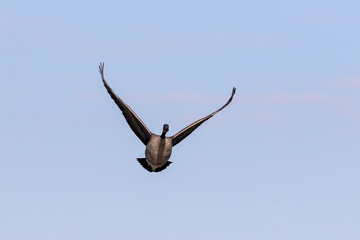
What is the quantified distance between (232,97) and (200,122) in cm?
308

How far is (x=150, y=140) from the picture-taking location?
137m

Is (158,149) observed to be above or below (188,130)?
below

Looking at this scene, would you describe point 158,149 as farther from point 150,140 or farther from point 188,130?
point 188,130

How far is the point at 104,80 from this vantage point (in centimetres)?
13650

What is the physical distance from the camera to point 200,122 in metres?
140

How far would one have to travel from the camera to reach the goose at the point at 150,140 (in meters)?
136

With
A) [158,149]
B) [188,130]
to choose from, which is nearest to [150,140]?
[158,149]

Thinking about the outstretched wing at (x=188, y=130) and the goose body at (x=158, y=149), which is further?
the outstretched wing at (x=188, y=130)

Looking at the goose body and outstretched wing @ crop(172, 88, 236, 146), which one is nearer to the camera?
the goose body

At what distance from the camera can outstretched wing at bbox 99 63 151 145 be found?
136 m

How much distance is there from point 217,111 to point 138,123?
591cm

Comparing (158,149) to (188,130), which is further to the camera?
(188,130)

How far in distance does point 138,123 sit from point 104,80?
3672mm

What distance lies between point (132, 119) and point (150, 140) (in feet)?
6.82
